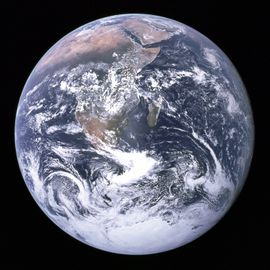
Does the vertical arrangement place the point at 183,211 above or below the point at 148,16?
below

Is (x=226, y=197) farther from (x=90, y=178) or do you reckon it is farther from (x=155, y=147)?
(x=90, y=178)

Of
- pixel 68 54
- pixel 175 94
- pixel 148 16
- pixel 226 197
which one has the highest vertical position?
pixel 148 16

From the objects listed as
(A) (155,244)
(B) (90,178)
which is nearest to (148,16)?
(B) (90,178)

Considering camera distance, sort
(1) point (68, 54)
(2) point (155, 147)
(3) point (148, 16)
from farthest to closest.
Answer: (3) point (148, 16), (1) point (68, 54), (2) point (155, 147)

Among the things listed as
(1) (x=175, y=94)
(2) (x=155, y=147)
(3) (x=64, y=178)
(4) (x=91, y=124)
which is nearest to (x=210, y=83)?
(1) (x=175, y=94)

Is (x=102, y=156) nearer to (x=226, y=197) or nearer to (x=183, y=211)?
(x=183, y=211)

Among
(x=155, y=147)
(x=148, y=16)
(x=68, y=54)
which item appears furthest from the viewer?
(x=148, y=16)

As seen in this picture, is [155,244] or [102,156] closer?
[102,156]
